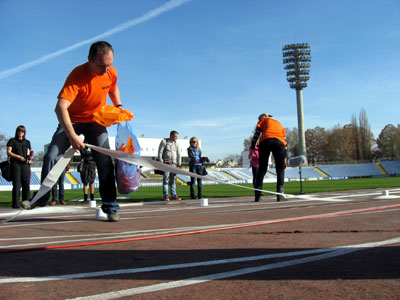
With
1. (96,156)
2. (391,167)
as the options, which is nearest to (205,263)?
(96,156)

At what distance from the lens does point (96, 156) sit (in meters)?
5.08

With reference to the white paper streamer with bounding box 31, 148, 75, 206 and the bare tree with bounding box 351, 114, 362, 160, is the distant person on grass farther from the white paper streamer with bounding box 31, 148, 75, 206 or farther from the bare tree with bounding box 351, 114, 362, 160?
the bare tree with bounding box 351, 114, 362, 160

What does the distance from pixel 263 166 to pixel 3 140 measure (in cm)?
6289

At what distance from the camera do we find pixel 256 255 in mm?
2596

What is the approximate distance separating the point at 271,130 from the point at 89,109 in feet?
15.4

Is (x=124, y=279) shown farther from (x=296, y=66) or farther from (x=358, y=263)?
(x=296, y=66)

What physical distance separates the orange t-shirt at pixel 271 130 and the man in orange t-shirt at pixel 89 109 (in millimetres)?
4094

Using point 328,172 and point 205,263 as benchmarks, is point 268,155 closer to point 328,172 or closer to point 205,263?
point 205,263

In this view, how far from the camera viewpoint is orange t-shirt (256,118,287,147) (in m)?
8.53

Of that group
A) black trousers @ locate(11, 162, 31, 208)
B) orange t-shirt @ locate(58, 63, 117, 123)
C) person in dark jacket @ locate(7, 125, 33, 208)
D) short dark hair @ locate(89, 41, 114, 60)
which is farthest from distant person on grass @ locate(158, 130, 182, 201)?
short dark hair @ locate(89, 41, 114, 60)

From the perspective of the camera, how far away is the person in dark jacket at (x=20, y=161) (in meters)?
7.83

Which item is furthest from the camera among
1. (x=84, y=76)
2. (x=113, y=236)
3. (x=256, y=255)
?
(x=84, y=76)

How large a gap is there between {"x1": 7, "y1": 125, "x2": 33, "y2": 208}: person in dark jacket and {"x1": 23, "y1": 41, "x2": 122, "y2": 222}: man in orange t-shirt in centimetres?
322

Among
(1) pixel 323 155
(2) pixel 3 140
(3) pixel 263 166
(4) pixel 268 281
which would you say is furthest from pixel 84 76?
(1) pixel 323 155
